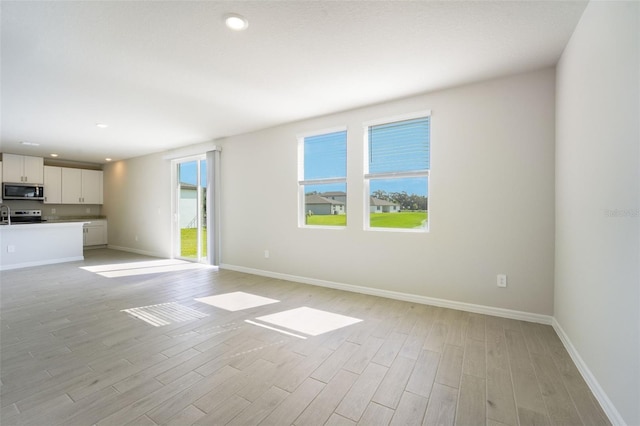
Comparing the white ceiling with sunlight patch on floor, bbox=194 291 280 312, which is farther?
sunlight patch on floor, bbox=194 291 280 312

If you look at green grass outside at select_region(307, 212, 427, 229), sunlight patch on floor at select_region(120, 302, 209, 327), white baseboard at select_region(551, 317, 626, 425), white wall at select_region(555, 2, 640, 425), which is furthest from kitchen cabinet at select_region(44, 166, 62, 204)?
white baseboard at select_region(551, 317, 626, 425)

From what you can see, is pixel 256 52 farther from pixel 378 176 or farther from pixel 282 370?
pixel 282 370

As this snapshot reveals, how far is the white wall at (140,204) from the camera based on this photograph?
22.1 feet

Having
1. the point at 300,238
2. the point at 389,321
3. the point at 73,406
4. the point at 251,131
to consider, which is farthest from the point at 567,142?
the point at 251,131

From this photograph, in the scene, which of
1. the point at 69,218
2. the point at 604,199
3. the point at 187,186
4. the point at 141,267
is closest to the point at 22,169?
the point at 69,218

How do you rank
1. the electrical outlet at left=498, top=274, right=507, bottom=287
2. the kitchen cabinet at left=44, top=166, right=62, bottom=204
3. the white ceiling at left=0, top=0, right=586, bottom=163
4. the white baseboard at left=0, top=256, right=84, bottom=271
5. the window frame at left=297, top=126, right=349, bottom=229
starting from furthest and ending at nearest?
the kitchen cabinet at left=44, top=166, right=62, bottom=204, the white baseboard at left=0, top=256, right=84, bottom=271, the window frame at left=297, top=126, right=349, bottom=229, the electrical outlet at left=498, top=274, right=507, bottom=287, the white ceiling at left=0, top=0, right=586, bottom=163

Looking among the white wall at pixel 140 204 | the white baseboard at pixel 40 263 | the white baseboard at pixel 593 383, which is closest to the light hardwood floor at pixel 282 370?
the white baseboard at pixel 593 383

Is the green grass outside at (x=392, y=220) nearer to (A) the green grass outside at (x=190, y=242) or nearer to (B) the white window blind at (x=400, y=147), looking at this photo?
(B) the white window blind at (x=400, y=147)

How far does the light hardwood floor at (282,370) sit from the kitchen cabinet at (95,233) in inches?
225

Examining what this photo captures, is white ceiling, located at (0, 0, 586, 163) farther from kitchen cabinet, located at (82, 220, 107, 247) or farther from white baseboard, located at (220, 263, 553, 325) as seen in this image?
kitchen cabinet, located at (82, 220, 107, 247)

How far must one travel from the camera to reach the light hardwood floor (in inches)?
61.8

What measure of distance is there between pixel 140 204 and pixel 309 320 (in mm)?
6648

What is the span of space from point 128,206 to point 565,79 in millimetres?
9339

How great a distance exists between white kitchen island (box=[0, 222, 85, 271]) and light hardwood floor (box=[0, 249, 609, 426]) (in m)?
3.27
